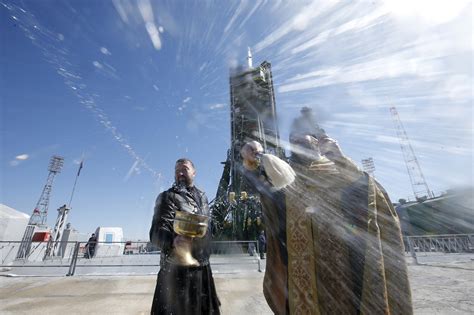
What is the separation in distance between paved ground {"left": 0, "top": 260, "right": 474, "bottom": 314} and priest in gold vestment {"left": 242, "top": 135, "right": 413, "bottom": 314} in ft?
9.38

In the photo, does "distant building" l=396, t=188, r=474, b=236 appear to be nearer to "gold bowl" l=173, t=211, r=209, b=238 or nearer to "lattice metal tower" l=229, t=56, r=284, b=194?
"lattice metal tower" l=229, t=56, r=284, b=194

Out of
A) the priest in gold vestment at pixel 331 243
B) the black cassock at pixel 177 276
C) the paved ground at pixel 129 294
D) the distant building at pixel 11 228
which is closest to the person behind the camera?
the priest in gold vestment at pixel 331 243

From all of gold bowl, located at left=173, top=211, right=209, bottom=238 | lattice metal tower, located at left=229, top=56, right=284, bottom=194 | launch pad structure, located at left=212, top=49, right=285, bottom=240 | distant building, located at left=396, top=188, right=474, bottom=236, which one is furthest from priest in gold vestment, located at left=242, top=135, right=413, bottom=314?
distant building, located at left=396, top=188, right=474, bottom=236

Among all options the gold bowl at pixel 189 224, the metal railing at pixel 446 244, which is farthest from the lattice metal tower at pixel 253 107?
the gold bowl at pixel 189 224

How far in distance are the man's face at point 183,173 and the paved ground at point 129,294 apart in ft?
9.58

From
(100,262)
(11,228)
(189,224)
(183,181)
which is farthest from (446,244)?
(11,228)

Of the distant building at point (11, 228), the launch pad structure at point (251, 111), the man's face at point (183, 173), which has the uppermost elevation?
the launch pad structure at point (251, 111)

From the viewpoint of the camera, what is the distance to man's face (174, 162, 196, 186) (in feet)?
8.26

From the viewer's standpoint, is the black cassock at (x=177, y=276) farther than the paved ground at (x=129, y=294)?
→ No

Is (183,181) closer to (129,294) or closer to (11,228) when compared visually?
(129,294)

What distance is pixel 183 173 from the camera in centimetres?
253

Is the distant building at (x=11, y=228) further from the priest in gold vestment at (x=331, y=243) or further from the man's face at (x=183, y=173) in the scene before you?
the priest in gold vestment at (x=331, y=243)

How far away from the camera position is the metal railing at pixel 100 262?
8.17 meters

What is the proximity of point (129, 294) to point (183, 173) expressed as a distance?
4.31 metres
